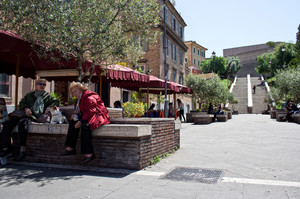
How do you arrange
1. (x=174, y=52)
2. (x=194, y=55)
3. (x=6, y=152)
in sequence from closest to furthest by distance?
(x=6, y=152) → (x=174, y=52) → (x=194, y=55)

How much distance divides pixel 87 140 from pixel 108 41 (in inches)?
136

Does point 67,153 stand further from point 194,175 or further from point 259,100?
point 259,100

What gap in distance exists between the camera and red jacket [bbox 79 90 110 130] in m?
Result: 4.80

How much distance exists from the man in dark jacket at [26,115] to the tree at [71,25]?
4.47 ft

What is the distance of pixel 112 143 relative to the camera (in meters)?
4.91

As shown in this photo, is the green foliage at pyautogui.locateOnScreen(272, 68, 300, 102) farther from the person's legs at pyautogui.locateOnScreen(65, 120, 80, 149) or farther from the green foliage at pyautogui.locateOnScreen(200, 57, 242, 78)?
the green foliage at pyautogui.locateOnScreen(200, 57, 242, 78)

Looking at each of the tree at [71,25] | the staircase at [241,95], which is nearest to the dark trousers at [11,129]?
the tree at [71,25]

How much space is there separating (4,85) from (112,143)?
8.98 meters

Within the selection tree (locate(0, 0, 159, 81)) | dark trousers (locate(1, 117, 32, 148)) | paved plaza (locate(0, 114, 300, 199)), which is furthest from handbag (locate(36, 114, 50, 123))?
tree (locate(0, 0, 159, 81))

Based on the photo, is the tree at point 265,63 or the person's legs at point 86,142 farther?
the tree at point 265,63

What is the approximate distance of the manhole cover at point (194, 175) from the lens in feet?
13.7

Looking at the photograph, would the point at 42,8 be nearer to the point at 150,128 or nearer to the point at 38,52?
the point at 38,52

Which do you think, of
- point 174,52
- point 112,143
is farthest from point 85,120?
point 174,52

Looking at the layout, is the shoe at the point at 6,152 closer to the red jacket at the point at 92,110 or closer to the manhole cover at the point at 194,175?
the red jacket at the point at 92,110
